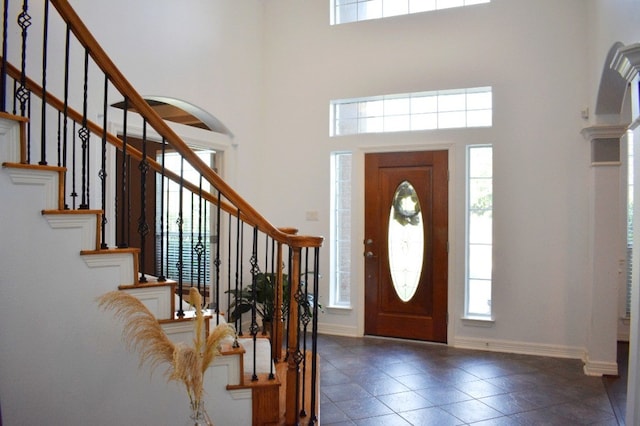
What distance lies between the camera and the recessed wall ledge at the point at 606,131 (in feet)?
12.3

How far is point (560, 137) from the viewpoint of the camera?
4.24 metres

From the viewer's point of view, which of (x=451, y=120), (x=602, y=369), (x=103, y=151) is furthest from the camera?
(x=451, y=120)

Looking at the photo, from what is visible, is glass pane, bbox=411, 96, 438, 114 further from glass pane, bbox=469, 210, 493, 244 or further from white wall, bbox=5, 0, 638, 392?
glass pane, bbox=469, 210, 493, 244

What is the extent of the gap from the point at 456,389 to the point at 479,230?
1.77 metres

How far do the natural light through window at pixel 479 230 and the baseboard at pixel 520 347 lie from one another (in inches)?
10.6

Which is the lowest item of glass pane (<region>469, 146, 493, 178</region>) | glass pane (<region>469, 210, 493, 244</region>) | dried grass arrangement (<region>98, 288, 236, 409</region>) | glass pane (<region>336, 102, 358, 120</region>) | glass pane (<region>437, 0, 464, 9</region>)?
dried grass arrangement (<region>98, 288, 236, 409</region>)

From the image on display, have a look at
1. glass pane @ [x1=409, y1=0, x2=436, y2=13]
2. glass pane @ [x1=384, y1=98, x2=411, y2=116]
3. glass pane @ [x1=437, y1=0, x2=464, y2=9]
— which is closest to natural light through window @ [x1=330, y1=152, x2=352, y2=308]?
glass pane @ [x1=384, y1=98, x2=411, y2=116]

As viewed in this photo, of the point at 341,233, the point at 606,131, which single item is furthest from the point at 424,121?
the point at 606,131

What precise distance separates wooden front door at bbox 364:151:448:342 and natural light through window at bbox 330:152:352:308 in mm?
→ 252

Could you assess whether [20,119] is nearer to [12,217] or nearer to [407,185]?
[12,217]

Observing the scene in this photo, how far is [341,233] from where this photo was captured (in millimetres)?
5066

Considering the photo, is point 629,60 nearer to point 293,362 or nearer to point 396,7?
point 293,362

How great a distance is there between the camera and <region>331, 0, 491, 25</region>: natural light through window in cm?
470

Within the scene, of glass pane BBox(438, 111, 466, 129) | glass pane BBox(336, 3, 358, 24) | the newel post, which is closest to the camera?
the newel post
